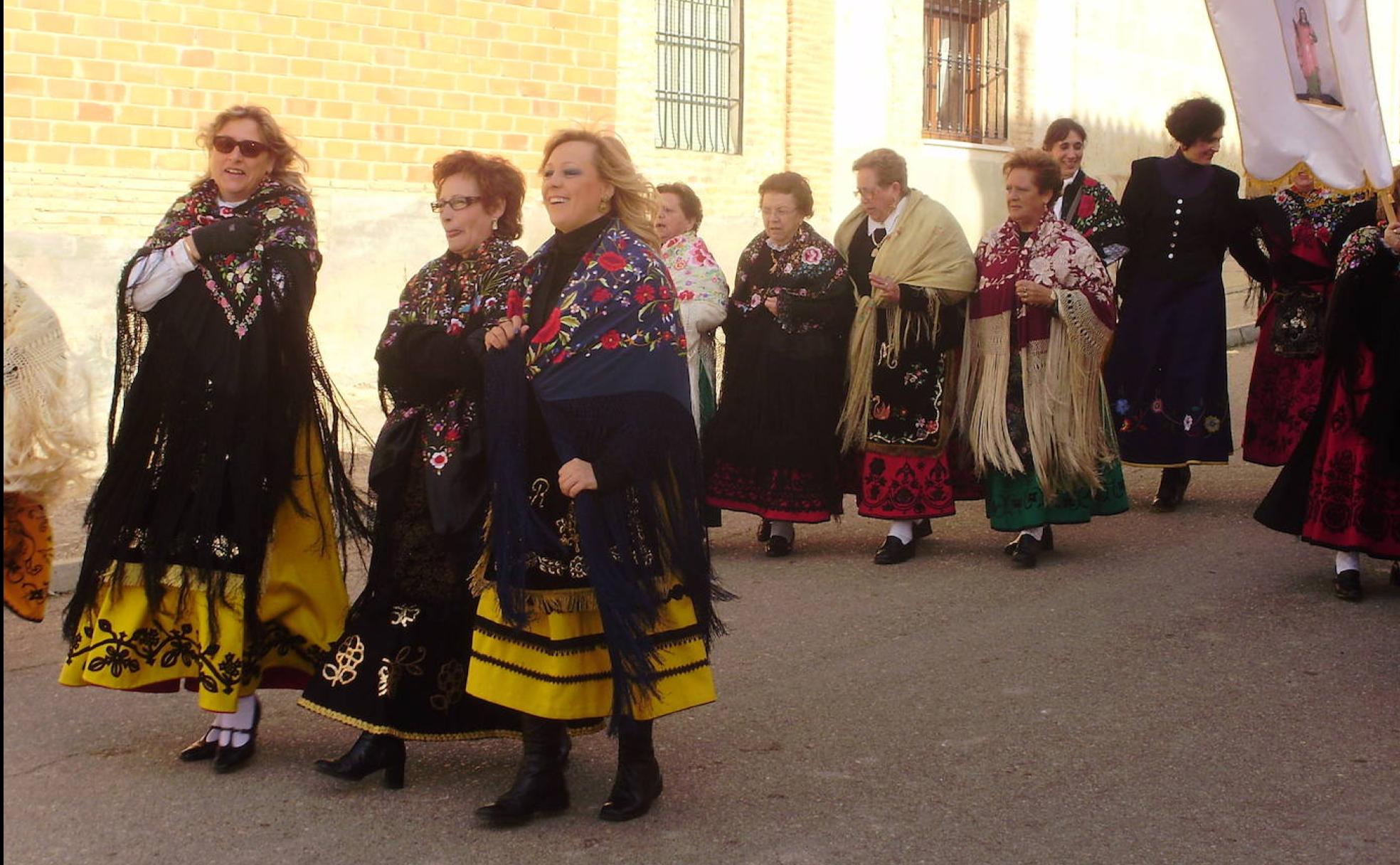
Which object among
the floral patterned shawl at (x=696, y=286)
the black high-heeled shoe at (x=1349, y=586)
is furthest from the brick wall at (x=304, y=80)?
the black high-heeled shoe at (x=1349, y=586)

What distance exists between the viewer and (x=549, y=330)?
13.6 feet

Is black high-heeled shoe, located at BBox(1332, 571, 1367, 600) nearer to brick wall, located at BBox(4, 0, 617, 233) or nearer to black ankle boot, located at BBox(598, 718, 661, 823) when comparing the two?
black ankle boot, located at BBox(598, 718, 661, 823)

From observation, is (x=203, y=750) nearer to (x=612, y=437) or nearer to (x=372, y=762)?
(x=372, y=762)

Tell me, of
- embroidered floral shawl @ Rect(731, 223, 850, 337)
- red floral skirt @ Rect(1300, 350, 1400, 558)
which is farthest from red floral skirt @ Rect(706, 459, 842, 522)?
red floral skirt @ Rect(1300, 350, 1400, 558)

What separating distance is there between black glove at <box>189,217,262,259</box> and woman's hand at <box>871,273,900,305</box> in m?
3.58

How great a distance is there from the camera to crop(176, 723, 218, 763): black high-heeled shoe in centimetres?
477

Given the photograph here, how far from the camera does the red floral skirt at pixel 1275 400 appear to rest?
8703 mm

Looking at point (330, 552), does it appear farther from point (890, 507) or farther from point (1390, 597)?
point (1390, 597)

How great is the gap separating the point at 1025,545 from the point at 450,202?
13.0 feet

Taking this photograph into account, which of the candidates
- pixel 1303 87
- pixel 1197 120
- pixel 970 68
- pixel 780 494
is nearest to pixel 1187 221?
pixel 1197 120

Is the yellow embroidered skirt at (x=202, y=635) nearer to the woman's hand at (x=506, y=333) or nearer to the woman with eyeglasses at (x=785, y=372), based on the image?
the woman's hand at (x=506, y=333)

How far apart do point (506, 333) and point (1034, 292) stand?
3.85 meters

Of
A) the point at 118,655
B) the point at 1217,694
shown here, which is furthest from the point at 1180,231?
the point at 118,655

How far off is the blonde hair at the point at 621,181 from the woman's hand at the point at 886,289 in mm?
3307
